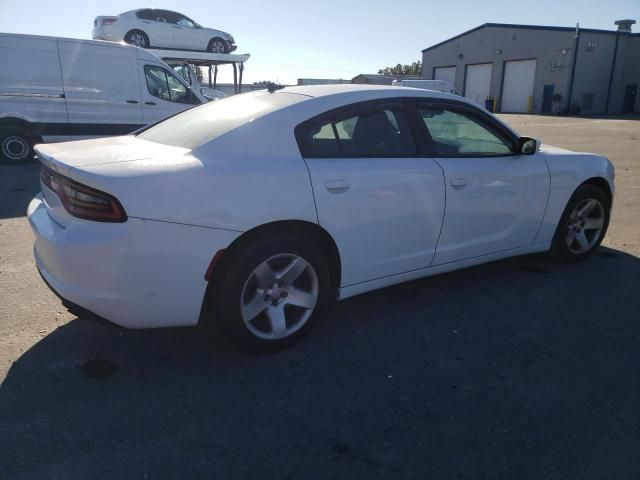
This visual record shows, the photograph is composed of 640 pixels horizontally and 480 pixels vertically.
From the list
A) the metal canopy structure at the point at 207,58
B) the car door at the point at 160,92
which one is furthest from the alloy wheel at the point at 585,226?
the metal canopy structure at the point at 207,58

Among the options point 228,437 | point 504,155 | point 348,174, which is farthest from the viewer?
point 504,155

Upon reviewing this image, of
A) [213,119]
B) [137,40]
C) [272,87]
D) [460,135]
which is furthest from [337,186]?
[137,40]

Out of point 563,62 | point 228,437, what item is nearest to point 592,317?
point 228,437

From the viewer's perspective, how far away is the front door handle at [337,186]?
118 inches

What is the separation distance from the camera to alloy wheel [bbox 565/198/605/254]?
4.54 metres

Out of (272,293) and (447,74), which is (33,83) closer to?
(272,293)

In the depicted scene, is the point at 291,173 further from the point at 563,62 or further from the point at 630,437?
the point at 563,62

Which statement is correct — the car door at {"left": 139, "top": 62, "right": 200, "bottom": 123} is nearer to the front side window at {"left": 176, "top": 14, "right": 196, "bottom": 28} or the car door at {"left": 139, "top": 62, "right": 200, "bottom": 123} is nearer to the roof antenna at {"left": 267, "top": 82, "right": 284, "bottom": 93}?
the front side window at {"left": 176, "top": 14, "right": 196, "bottom": 28}

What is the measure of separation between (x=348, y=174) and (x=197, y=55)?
1534 cm

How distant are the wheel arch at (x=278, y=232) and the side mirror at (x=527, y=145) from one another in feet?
6.25

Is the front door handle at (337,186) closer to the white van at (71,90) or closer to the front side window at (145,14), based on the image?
the white van at (71,90)

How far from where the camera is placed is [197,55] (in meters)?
16.7

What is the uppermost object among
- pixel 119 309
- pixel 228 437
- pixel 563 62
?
pixel 563 62

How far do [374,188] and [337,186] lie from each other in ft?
0.91
